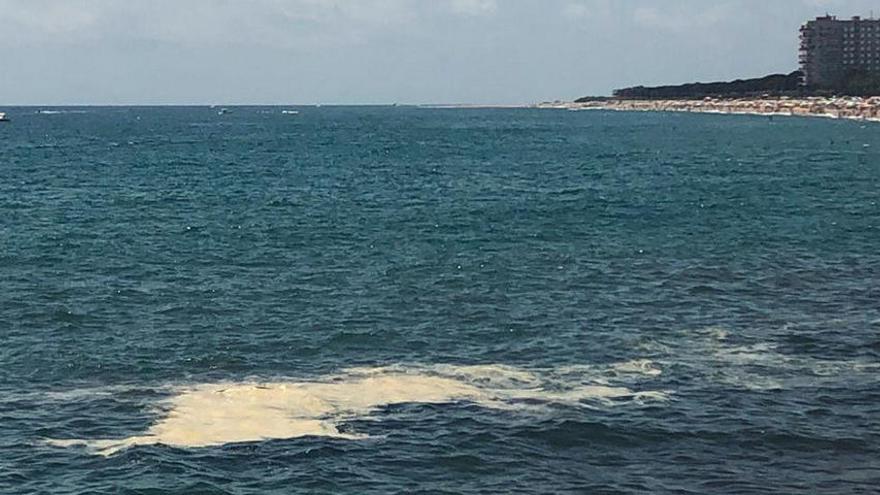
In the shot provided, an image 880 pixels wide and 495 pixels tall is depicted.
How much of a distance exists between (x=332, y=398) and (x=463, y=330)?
31.0ft

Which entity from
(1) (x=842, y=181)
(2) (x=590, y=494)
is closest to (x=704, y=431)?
(2) (x=590, y=494)

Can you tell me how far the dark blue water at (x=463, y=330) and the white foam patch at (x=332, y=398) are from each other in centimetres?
32

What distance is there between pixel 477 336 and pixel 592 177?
67374 millimetres

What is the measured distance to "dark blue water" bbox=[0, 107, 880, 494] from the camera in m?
26.1

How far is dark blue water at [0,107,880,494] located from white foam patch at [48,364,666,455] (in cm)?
32

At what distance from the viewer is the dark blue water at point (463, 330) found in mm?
26078

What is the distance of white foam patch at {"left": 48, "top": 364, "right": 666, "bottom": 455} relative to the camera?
91.4 ft

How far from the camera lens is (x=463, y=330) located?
3975 centimetres

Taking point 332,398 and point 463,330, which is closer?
point 332,398

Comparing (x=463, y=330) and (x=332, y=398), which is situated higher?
(x=332, y=398)

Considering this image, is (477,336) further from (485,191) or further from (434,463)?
(485,191)

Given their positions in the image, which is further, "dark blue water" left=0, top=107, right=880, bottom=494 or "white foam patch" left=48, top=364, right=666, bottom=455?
"white foam patch" left=48, top=364, right=666, bottom=455

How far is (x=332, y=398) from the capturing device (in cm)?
3106

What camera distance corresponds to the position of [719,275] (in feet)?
164
